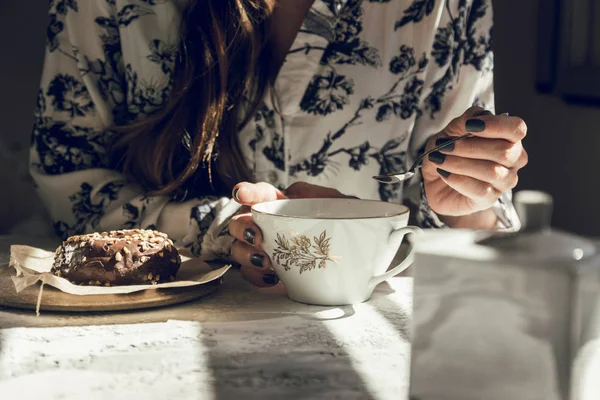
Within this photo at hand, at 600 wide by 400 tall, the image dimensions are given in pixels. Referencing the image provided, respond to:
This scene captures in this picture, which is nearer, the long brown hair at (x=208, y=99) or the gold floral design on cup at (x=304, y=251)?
the gold floral design on cup at (x=304, y=251)

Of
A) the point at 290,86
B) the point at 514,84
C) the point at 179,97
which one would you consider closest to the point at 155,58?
the point at 179,97

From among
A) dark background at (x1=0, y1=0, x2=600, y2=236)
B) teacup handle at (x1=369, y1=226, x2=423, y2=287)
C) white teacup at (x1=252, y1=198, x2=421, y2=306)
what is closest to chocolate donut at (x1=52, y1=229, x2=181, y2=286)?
white teacup at (x1=252, y1=198, x2=421, y2=306)

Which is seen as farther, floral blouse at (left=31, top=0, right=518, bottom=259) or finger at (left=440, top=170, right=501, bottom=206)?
floral blouse at (left=31, top=0, right=518, bottom=259)

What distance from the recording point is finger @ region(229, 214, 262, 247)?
823 mm

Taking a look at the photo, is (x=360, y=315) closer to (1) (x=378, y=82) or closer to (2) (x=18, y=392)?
(2) (x=18, y=392)

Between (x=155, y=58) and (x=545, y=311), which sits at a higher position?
(x=155, y=58)

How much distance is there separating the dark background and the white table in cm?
131

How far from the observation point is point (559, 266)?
18.3 inches

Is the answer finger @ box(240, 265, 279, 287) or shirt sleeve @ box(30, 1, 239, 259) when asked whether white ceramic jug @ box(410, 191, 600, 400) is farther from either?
shirt sleeve @ box(30, 1, 239, 259)

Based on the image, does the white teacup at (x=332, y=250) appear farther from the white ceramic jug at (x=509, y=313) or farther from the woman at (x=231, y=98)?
the woman at (x=231, y=98)

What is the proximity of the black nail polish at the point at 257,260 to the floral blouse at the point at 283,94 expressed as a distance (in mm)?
444

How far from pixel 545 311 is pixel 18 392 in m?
0.39

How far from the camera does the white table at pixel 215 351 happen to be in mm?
586

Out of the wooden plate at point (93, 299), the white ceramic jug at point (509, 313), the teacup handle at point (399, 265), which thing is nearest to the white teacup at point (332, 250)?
the teacup handle at point (399, 265)
